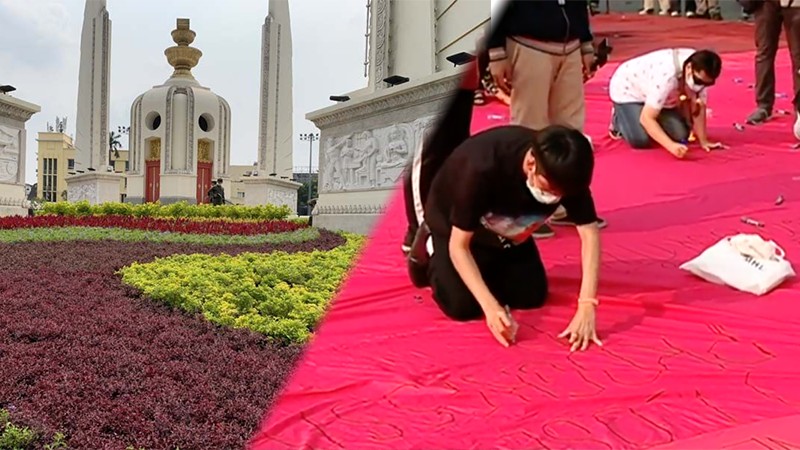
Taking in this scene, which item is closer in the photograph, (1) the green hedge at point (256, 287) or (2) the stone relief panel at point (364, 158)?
(1) the green hedge at point (256, 287)

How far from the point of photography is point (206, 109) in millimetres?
8633

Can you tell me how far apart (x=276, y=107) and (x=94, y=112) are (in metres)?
6.06

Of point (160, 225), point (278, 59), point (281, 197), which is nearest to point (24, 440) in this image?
point (278, 59)

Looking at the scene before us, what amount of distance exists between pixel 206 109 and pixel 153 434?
8.37 metres

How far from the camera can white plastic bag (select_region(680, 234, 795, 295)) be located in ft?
2.00

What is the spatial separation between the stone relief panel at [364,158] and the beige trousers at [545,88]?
2.48 meters

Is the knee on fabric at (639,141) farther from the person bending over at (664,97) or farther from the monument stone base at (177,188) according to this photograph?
the monument stone base at (177,188)

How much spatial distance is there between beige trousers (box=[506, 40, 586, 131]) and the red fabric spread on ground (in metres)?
0.03

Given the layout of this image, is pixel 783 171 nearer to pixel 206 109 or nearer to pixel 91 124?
pixel 91 124

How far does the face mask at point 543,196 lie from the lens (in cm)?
39

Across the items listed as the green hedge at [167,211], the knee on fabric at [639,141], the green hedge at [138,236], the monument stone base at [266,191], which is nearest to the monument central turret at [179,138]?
the monument stone base at [266,191]

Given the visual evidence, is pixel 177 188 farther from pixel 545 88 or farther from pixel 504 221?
pixel 545 88

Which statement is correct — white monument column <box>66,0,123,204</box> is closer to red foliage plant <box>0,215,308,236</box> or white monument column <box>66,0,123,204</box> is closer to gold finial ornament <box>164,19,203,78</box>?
gold finial ornament <box>164,19,203,78</box>

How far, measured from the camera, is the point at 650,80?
48 cm
